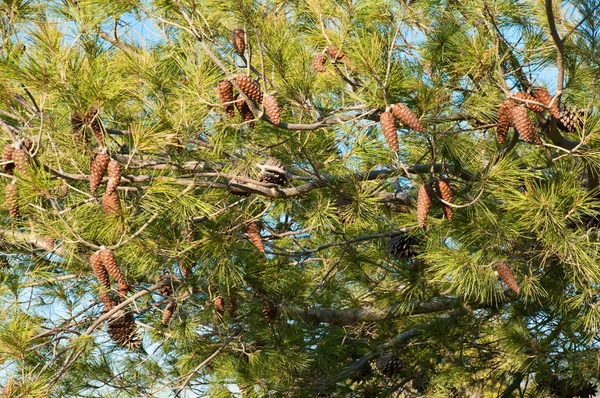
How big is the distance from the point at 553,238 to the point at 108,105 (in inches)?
54.2

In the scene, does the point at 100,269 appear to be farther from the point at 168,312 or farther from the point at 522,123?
the point at 522,123

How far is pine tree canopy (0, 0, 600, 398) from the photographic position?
2.32 m

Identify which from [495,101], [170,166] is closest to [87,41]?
[170,166]

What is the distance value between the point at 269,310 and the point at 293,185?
0.49 metres

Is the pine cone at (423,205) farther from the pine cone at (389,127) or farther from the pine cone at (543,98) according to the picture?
the pine cone at (543,98)

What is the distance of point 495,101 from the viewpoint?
2.62 m

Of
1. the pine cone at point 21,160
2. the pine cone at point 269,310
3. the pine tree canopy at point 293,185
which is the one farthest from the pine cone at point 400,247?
the pine cone at point 21,160

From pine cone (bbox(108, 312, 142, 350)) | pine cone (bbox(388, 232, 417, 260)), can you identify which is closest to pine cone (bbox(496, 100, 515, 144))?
pine cone (bbox(388, 232, 417, 260))

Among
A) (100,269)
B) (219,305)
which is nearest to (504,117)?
(100,269)

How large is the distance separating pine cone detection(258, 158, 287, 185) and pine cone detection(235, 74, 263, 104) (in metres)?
0.64

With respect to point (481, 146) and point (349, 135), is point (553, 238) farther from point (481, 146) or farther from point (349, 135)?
point (349, 135)

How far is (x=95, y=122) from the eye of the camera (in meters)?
2.37

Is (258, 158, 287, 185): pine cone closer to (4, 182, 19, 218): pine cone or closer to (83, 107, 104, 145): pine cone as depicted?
(83, 107, 104, 145): pine cone

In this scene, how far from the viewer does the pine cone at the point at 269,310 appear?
10.7ft
